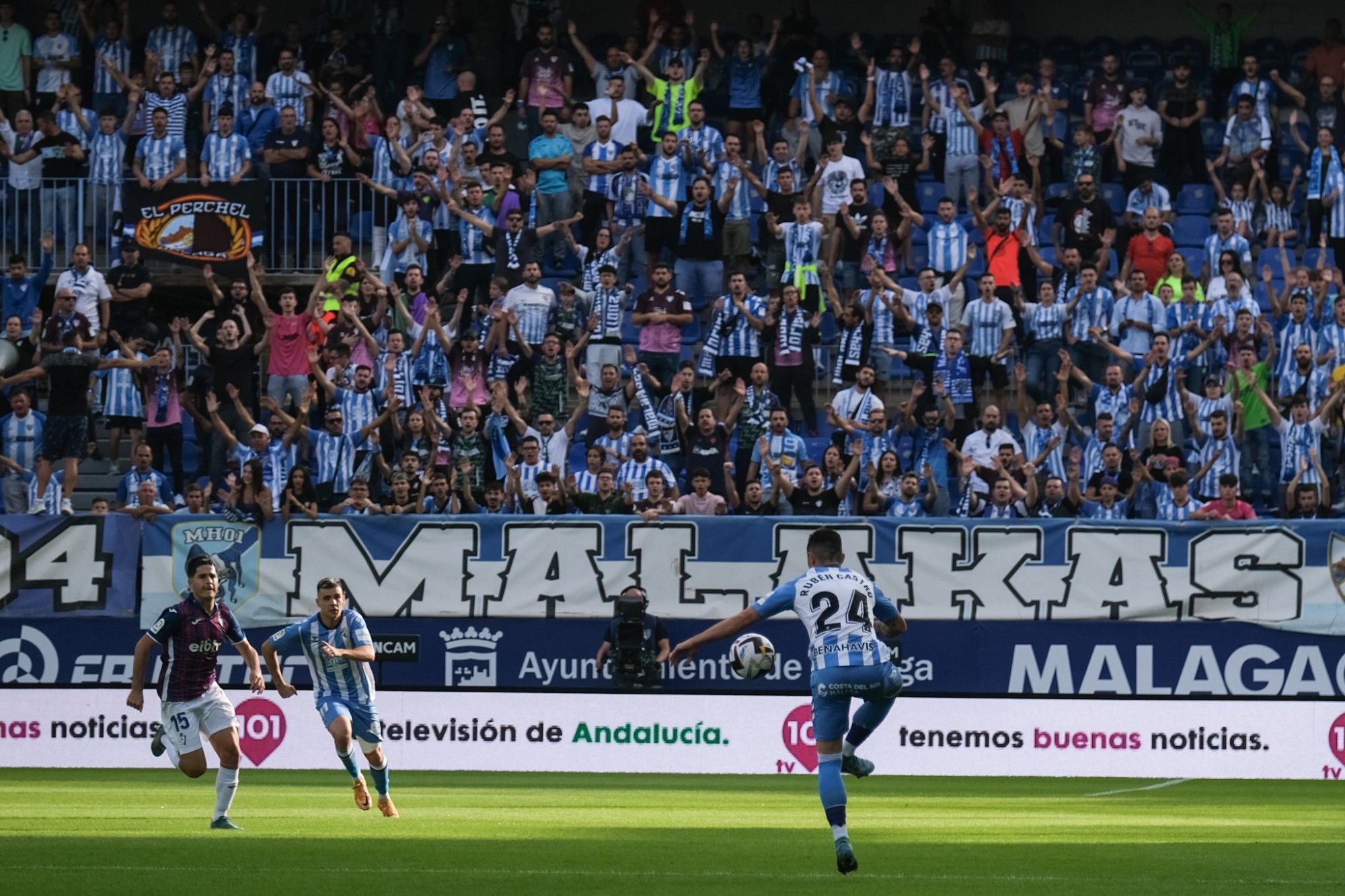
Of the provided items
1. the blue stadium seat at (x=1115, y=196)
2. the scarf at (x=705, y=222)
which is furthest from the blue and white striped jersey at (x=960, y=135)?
the scarf at (x=705, y=222)

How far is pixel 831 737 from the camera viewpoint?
1189cm

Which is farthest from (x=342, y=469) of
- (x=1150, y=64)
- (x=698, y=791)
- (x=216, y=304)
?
(x=1150, y=64)

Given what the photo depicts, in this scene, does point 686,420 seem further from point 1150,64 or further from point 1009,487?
point 1150,64

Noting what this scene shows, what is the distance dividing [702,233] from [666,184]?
929 millimetres

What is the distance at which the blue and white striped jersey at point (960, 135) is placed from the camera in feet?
89.5

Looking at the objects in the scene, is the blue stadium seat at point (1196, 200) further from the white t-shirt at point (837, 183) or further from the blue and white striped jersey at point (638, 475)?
the blue and white striped jersey at point (638, 475)

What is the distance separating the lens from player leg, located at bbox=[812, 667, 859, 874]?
11711mm

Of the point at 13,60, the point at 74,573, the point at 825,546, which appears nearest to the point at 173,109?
the point at 13,60

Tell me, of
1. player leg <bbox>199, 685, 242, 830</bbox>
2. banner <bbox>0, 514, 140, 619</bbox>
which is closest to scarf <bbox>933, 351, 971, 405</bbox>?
banner <bbox>0, 514, 140, 619</bbox>

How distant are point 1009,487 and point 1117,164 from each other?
23.2 ft

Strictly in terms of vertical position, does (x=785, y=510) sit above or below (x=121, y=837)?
above

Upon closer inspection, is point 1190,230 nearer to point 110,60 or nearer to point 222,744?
point 110,60

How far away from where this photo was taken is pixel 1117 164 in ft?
92.2

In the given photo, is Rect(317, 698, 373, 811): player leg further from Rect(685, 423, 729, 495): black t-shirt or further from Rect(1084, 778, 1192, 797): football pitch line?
Rect(685, 423, 729, 495): black t-shirt
